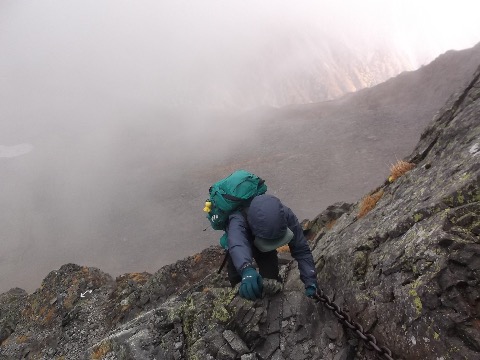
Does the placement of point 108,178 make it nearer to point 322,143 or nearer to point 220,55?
point 322,143

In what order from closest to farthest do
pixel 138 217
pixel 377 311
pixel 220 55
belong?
pixel 377 311, pixel 138 217, pixel 220 55

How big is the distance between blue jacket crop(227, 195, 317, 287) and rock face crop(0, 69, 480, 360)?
651mm

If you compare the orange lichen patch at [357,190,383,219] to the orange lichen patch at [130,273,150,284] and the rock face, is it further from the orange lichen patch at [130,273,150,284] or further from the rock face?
the orange lichen patch at [130,273,150,284]

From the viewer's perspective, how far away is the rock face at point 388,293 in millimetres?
4371

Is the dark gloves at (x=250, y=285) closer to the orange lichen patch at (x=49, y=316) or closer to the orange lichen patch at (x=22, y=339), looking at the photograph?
the orange lichen patch at (x=49, y=316)

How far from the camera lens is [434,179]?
251 inches

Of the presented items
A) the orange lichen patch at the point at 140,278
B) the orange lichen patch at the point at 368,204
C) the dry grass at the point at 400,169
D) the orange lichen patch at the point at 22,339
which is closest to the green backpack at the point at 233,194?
the orange lichen patch at the point at 368,204

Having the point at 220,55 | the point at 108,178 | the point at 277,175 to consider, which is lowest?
the point at 277,175

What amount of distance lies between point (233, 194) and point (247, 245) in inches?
31.4

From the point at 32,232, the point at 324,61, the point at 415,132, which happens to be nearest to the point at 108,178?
the point at 32,232

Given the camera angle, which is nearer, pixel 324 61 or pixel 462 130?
pixel 462 130

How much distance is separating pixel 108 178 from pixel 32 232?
38.2 feet

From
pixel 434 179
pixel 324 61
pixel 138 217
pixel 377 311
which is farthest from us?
pixel 324 61

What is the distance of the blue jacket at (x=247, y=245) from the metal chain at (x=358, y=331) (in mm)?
335
